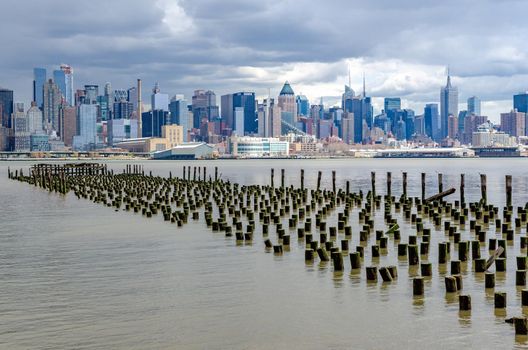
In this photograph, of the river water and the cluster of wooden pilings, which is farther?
the cluster of wooden pilings

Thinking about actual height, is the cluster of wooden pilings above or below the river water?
above

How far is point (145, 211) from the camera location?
5303 centimetres

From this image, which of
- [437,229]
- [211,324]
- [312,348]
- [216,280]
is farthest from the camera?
[437,229]

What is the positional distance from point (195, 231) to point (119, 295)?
18578mm

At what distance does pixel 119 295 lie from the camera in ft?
73.1

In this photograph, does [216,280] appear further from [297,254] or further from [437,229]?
[437,229]

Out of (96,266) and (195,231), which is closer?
(96,266)

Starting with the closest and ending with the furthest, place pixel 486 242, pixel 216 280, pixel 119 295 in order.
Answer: pixel 119 295, pixel 216 280, pixel 486 242

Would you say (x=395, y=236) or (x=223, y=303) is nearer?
(x=223, y=303)

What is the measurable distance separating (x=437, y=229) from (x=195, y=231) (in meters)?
12.9

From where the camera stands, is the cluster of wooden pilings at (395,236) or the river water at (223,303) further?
the cluster of wooden pilings at (395,236)

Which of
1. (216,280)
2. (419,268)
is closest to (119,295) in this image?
(216,280)

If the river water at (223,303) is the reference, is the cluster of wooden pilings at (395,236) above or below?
above

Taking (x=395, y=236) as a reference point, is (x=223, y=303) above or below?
below
